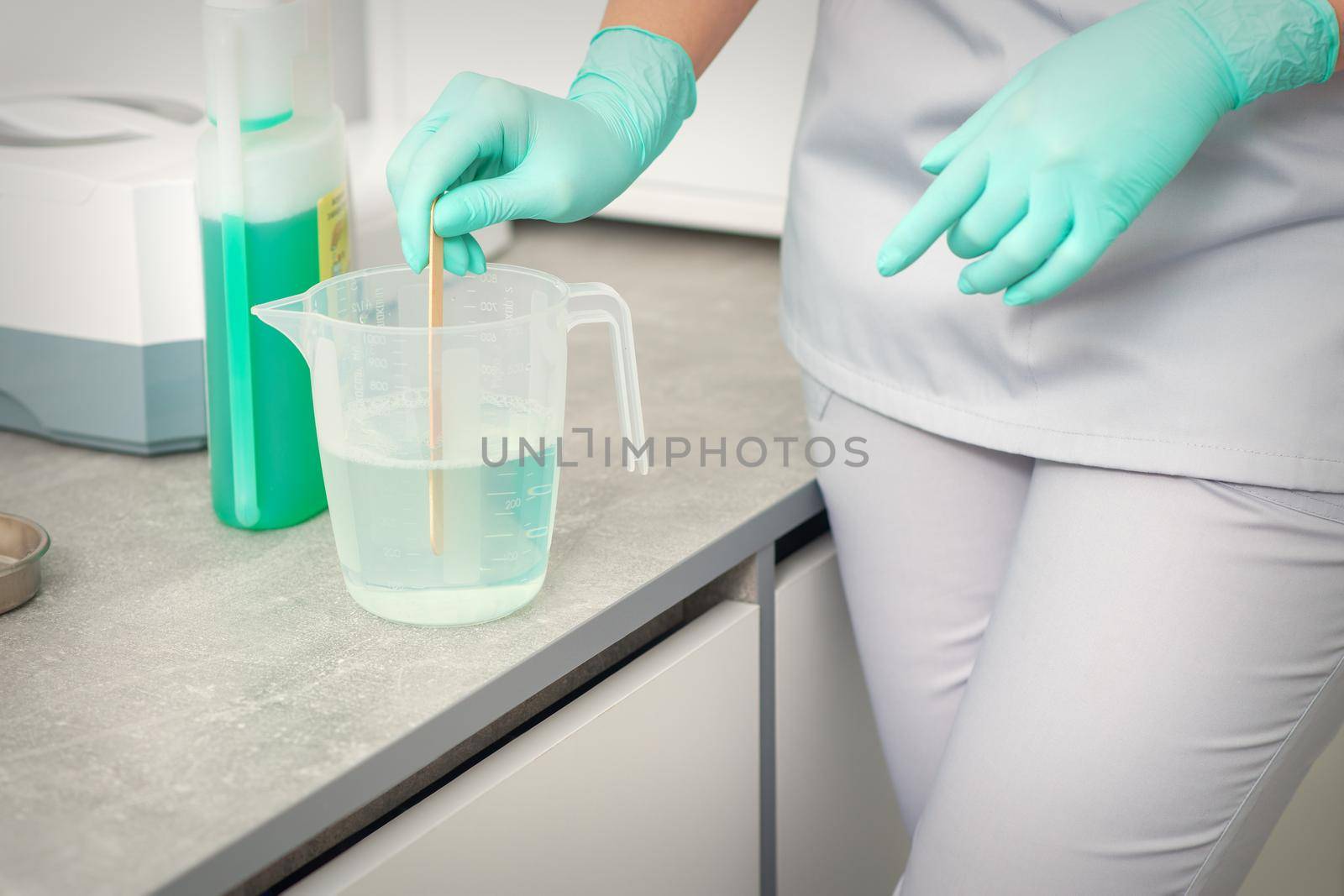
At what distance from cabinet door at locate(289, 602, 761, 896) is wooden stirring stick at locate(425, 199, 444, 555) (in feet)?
0.47

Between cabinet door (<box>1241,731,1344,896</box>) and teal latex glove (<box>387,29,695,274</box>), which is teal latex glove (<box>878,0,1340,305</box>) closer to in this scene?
teal latex glove (<box>387,29,695,274</box>)

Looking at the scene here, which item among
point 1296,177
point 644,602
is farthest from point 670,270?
point 1296,177

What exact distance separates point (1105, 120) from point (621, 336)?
283 millimetres

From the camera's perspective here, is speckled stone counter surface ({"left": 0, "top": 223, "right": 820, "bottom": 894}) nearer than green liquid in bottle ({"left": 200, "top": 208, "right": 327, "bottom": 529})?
Yes

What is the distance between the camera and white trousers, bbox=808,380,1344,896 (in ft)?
2.39

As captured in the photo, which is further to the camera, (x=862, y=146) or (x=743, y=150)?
(x=743, y=150)

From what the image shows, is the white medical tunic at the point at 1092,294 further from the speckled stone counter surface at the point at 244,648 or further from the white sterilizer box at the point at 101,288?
the white sterilizer box at the point at 101,288

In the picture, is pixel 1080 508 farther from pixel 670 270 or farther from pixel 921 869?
pixel 670 270

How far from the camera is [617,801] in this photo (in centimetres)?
83

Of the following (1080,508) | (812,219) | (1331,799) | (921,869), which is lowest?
(1331,799)

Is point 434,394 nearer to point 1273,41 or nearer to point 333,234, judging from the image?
point 333,234

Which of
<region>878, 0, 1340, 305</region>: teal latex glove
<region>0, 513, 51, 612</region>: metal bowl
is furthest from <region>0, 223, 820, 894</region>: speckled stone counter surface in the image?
<region>878, 0, 1340, 305</region>: teal latex glove

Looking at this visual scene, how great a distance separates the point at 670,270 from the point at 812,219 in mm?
589

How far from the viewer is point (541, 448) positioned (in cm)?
74
